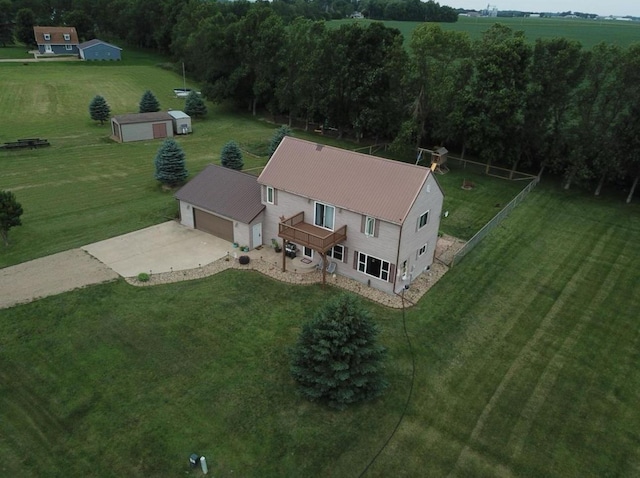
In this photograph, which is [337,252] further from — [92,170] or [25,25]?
[25,25]

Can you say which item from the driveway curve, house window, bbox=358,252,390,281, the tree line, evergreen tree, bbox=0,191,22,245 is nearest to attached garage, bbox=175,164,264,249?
the driveway curve

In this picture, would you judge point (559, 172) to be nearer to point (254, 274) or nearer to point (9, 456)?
point (254, 274)

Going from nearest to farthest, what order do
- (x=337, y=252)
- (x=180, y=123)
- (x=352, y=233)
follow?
(x=352, y=233) < (x=337, y=252) < (x=180, y=123)

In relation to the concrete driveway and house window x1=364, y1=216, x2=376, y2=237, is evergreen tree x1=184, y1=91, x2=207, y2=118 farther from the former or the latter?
house window x1=364, y1=216, x2=376, y2=237

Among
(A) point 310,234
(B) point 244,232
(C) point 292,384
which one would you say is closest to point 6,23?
(B) point 244,232

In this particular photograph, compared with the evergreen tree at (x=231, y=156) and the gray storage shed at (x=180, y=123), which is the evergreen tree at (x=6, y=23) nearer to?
the gray storage shed at (x=180, y=123)
